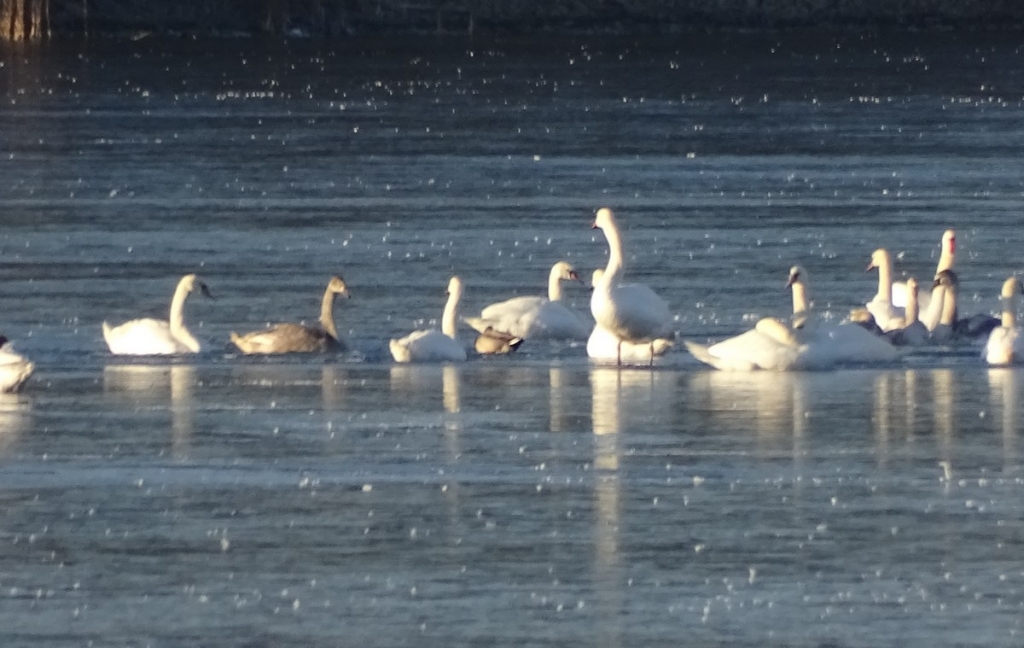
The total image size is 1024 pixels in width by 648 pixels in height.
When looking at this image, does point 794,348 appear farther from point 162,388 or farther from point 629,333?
point 162,388

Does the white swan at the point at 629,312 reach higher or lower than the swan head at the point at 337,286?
lower

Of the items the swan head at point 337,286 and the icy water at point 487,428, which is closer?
the icy water at point 487,428

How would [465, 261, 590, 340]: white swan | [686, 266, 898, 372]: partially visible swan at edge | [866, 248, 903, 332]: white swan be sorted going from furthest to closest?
[866, 248, 903, 332]: white swan
[465, 261, 590, 340]: white swan
[686, 266, 898, 372]: partially visible swan at edge

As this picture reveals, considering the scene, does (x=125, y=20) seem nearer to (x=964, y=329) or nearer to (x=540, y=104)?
(x=540, y=104)

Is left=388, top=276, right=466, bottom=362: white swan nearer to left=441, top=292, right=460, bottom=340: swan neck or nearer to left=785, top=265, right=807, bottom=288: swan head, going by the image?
left=441, top=292, right=460, bottom=340: swan neck

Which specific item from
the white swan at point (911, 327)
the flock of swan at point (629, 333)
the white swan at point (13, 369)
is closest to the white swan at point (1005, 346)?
the flock of swan at point (629, 333)

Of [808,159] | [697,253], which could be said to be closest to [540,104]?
[808,159]

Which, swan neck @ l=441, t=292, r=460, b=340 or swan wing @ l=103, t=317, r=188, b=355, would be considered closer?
swan wing @ l=103, t=317, r=188, b=355

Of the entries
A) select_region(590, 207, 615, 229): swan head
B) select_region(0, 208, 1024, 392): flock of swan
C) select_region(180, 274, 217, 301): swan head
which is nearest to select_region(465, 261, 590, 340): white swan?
select_region(0, 208, 1024, 392): flock of swan

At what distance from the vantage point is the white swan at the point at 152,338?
12.3 meters

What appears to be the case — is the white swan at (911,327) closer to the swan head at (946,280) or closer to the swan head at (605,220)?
the swan head at (946,280)

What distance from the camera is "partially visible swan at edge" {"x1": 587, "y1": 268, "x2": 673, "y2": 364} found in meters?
12.2

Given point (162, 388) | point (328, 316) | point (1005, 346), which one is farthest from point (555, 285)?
point (162, 388)

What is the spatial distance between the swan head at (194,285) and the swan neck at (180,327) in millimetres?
254
